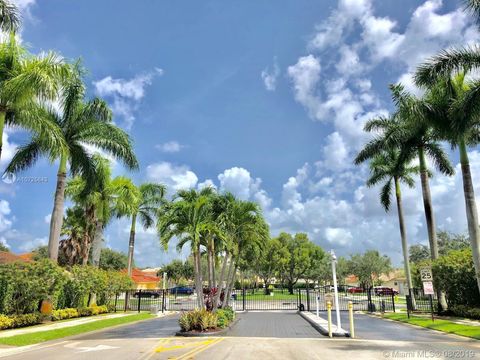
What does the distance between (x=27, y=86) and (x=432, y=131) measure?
2291 centimetres

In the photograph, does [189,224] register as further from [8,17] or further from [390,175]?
[390,175]

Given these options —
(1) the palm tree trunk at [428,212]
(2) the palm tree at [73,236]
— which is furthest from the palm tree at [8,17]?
(1) the palm tree trunk at [428,212]

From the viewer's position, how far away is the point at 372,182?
3253cm

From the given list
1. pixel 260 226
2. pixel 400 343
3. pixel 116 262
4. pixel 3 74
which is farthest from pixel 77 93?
pixel 116 262

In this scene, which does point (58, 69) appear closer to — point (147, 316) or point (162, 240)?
point (162, 240)

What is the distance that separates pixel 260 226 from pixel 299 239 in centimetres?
5030

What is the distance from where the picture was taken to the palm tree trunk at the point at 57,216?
21.8m

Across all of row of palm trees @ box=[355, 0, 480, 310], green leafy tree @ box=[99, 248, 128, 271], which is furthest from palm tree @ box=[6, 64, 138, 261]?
green leafy tree @ box=[99, 248, 128, 271]

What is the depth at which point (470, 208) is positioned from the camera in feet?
61.3

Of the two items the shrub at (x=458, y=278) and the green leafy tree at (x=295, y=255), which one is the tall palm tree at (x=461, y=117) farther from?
the green leafy tree at (x=295, y=255)

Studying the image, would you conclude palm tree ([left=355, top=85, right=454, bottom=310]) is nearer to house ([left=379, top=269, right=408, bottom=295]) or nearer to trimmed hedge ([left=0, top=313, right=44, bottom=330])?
trimmed hedge ([left=0, top=313, right=44, bottom=330])

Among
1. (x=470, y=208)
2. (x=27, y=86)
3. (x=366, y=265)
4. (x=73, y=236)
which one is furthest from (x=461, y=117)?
(x=366, y=265)

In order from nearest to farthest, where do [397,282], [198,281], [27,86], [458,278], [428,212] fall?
1. [27,86]
2. [198,281]
3. [458,278]
4. [428,212]
5. [397,282]

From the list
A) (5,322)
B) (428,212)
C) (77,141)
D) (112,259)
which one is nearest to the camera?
(5,322)
